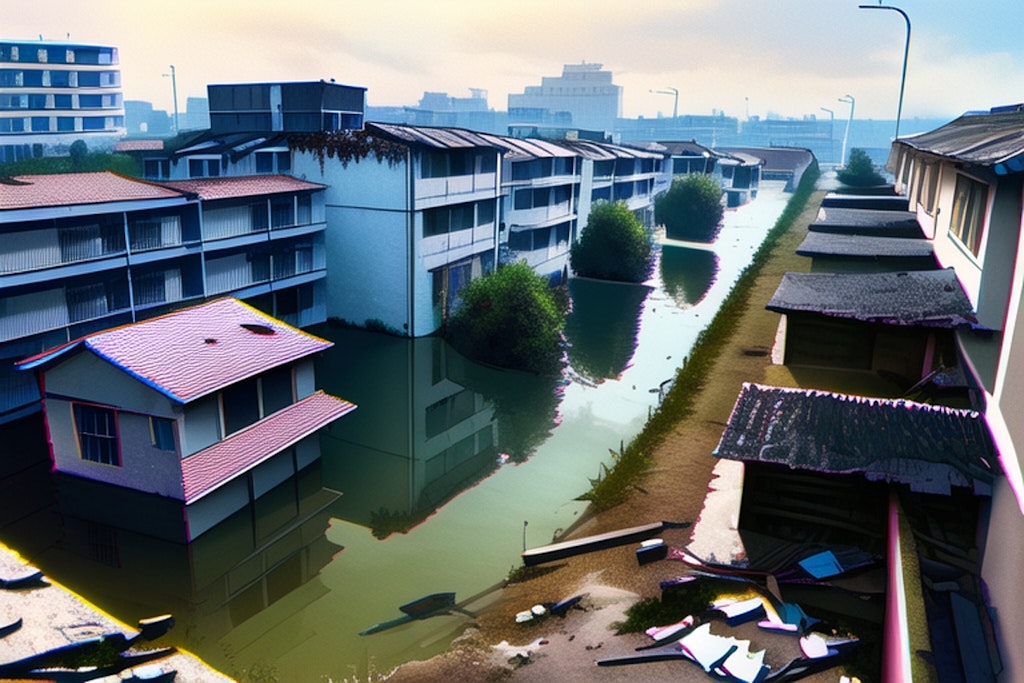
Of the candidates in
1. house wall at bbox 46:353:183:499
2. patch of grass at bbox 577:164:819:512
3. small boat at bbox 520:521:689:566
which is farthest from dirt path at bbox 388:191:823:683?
house wall at bbox 46:353:183:499

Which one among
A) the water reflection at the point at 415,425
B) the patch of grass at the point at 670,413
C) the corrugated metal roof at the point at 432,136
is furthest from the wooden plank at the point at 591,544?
the corrugated metal roof at the point at 432,136

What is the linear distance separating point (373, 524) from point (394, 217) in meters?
20.6

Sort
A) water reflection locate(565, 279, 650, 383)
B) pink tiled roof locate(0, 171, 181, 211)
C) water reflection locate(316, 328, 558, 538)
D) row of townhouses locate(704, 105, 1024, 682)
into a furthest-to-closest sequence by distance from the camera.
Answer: water reflection locate(565, 279, 650, 383) → pink tiled roof locate(0, 171, 181, 211) → water reflection locate(316, 328, 558, 538) → row of townhouses locate(704, 105, 1024, 682)

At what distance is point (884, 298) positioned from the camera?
79.4ft

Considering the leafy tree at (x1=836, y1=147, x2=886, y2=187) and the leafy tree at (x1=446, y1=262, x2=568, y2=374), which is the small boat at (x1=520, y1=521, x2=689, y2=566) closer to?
the leafy tree at (x1=446, y1=262, x2=568, y2=374)

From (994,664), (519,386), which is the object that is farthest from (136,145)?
(994,664)

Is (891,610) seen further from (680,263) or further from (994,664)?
(680,263)

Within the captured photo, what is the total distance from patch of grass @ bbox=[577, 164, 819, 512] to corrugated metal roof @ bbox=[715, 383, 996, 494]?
6.00 m

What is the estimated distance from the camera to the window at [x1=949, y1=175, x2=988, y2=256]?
21344mm

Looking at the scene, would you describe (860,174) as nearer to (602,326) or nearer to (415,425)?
(602,326)

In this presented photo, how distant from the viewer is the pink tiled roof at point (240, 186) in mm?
35156

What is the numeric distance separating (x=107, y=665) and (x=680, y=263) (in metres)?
55.5

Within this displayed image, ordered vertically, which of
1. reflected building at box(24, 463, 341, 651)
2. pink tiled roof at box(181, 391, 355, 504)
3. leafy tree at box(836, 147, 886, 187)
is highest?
leafy tree at box(836, 147, 886, 187)

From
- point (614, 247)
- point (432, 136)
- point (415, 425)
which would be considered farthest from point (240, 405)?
point (614, 247)
